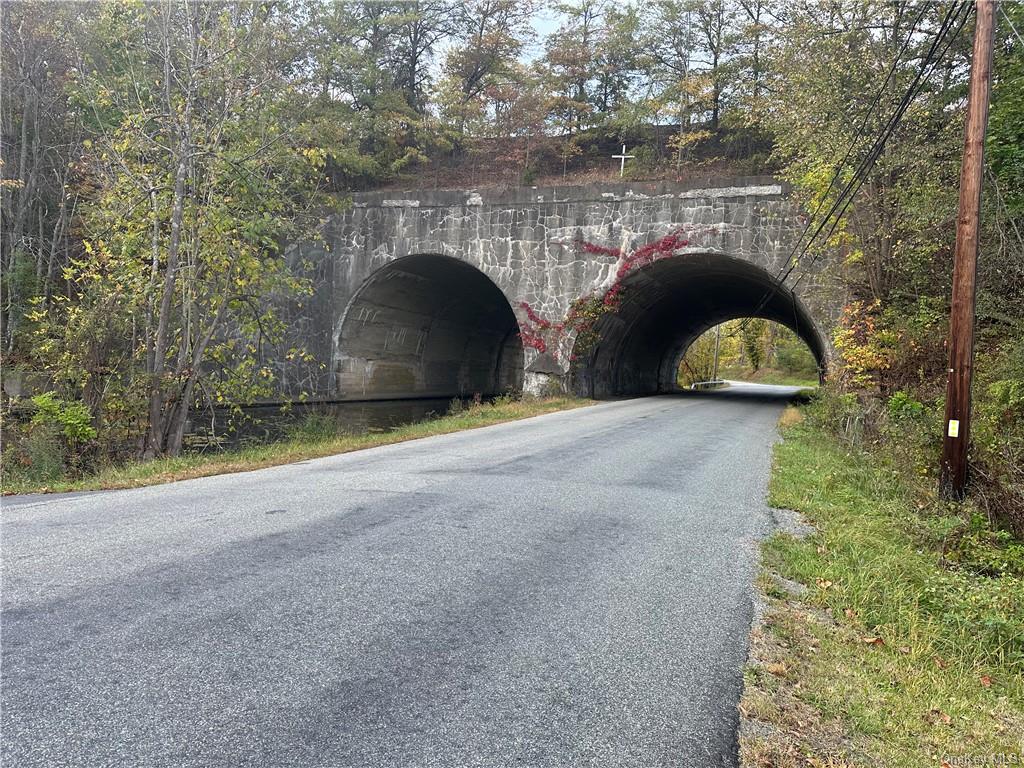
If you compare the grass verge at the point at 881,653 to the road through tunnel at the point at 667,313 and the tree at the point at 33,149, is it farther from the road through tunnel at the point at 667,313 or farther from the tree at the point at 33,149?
the tree at the point at 33,149

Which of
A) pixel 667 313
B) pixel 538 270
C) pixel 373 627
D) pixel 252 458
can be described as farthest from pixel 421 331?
pixel 373 627

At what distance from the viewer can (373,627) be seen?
135 inches

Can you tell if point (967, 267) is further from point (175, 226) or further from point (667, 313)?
point (667, 313)

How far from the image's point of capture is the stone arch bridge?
18891 mm

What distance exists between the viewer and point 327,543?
4828 millimetres

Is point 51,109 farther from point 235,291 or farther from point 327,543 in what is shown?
point 327,543

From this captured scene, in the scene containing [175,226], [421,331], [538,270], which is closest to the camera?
[175,226]

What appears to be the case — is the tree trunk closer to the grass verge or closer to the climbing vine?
the grass verge

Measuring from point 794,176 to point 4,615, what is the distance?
16.5 m

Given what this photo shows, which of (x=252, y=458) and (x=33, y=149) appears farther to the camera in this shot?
(x=33, y=149)

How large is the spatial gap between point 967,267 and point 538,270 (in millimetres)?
14780

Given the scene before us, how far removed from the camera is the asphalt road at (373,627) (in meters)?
2.46

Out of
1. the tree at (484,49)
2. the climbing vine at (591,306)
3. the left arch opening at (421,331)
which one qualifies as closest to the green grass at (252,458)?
the climbing vine at (591,306)

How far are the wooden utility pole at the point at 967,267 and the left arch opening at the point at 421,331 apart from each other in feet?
52.7
